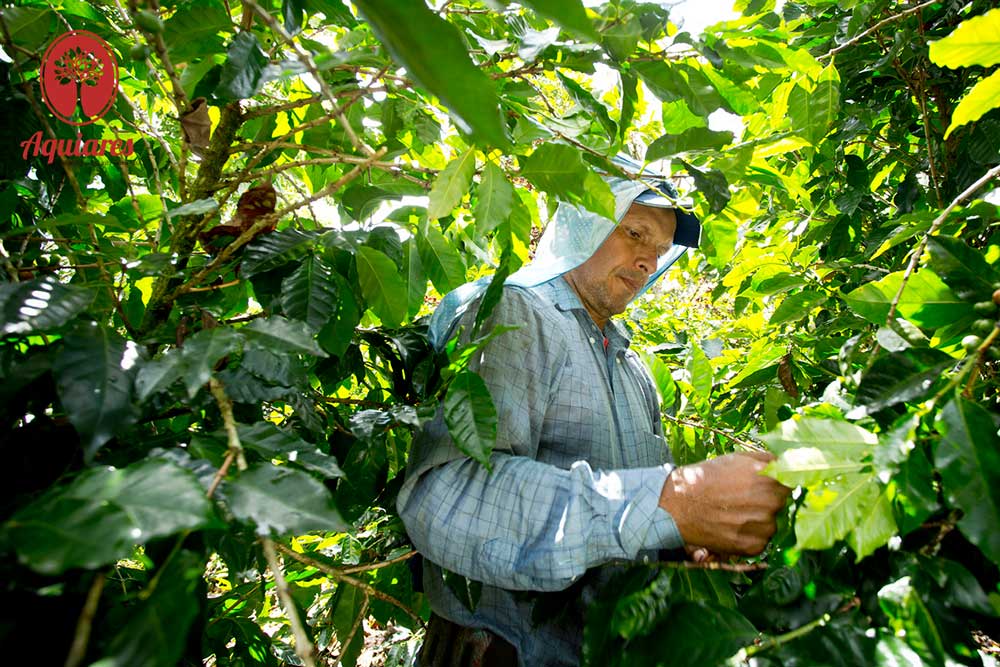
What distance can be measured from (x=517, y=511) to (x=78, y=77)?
1193 millimetres

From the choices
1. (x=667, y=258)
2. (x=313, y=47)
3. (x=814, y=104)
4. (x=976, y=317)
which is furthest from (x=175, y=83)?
(x=667, y=258)

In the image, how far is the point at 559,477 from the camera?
1193 mm

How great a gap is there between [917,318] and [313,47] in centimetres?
97

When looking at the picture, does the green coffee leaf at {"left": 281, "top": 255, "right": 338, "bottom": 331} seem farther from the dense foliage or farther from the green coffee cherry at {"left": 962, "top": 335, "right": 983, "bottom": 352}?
the green coffee cherry at {"left": 962, "top": 335, "right": 983, "bottom": 352}

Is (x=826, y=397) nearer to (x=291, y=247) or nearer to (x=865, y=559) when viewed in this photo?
(x=865, y=559)

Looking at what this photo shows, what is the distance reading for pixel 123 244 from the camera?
3.39 feet

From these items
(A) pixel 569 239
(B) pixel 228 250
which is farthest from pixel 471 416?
(A) pixel 569 239

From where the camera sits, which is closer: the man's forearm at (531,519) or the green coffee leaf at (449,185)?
the green coffee leaf at (449,185)

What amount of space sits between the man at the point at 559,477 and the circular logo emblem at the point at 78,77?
0.82m

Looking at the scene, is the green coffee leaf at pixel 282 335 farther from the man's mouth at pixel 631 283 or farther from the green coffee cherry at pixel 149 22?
the man's mouth at pixel 631 283

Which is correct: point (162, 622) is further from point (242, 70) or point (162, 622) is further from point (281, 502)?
point (242, 70)

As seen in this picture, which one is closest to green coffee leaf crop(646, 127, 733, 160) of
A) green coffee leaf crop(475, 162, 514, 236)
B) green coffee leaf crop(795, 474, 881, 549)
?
green coffee leaf crop(475, 162, 514, 236)

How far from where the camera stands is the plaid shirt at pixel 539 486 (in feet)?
3.62

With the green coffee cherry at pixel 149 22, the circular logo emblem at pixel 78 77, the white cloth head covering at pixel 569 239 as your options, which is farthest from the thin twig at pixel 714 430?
the circular logo emblem at pixel 78 77
